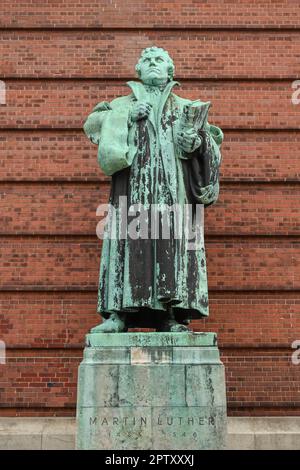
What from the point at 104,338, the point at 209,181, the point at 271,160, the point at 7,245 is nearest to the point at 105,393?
the point at 104,338

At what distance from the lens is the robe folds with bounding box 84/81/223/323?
6227mm

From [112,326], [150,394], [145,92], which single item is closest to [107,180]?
[145,92]

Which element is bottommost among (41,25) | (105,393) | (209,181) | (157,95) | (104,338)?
(105,393)

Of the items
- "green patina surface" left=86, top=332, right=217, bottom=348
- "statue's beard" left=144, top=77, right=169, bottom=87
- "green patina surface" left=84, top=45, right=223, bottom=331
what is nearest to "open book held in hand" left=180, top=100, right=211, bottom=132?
"green patina surface" left=84, top=45, right=223, bottom=331

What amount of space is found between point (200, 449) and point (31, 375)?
381cm

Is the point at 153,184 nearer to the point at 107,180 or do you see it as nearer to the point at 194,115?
the point at 194,115

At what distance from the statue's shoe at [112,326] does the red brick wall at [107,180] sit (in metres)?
2.94

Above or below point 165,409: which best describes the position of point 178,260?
above

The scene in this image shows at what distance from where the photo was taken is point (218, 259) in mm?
9438

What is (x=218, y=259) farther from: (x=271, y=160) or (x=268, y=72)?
(x=268, y=72)

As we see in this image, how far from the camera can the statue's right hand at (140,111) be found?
6.57 metres

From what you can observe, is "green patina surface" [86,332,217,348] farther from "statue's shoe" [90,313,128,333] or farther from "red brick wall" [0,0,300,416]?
"red brick wall" [0,0,300,416]

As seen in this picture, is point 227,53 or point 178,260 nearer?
point 178,260

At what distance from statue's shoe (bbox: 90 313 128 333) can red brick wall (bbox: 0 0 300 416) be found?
2.94 meters
